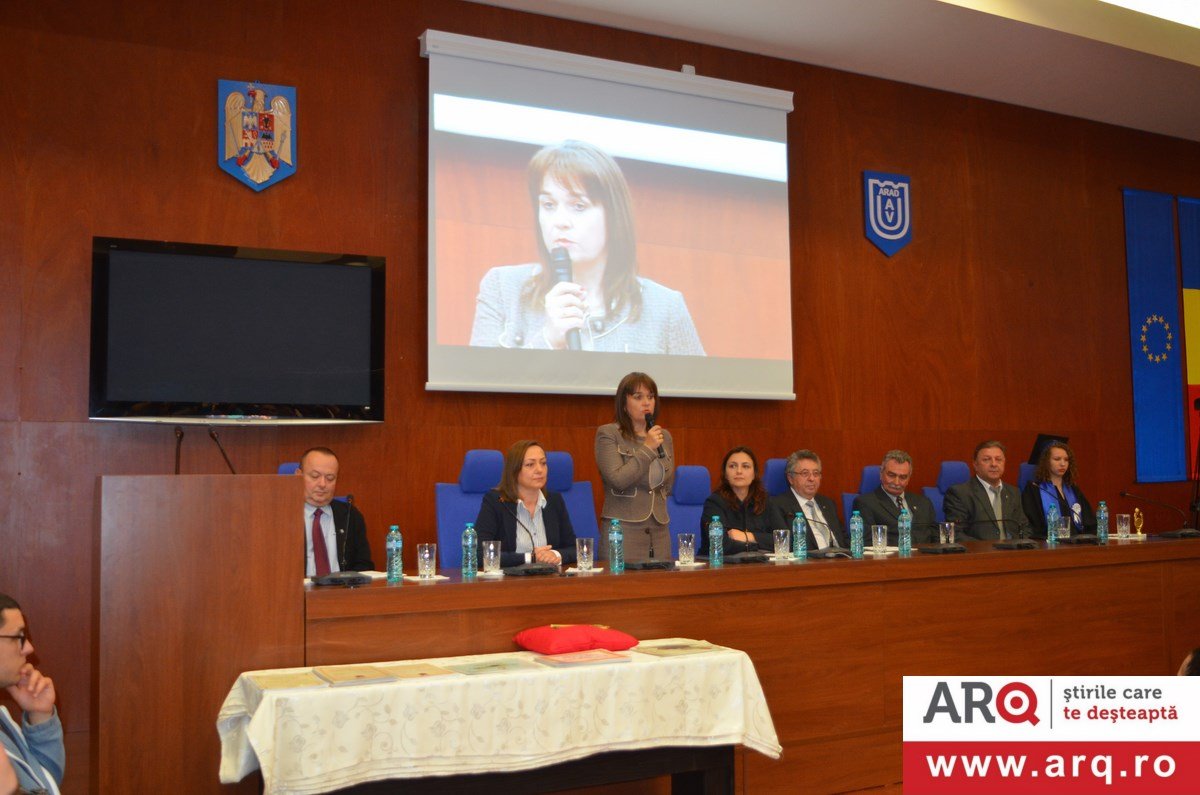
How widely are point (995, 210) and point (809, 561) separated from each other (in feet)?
14.8

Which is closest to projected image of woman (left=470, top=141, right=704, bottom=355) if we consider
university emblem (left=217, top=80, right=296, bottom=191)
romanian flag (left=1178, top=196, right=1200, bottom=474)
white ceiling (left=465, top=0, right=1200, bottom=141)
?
white ceiling (left=465, top=0, right=1200, bottom=141)

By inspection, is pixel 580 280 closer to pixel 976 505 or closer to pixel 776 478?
pixel 776 478

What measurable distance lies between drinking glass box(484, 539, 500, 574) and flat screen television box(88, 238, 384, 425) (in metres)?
1.78

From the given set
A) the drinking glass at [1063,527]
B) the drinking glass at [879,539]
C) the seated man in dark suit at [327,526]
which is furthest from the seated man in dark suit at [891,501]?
the seated man in dark suit at [327,526]

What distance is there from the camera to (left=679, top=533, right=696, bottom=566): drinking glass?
3.68 m

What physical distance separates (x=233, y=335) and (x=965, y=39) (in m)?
4.40

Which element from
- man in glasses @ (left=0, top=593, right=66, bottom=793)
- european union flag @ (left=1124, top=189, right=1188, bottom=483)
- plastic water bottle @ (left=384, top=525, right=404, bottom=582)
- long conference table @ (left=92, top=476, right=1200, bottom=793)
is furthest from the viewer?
Answer: european union flag @ (left=1124, top=189, right=1188, bottom=483)

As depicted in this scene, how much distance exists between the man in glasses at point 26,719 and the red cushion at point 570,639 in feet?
3.99

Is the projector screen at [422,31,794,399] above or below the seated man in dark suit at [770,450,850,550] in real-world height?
above

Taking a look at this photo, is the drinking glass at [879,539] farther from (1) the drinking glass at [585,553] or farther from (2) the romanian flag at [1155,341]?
(2) the romanian flag at [1155,341]

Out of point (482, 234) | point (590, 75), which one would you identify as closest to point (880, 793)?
point (482, 234)

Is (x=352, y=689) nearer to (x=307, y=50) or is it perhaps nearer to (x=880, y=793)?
(x=880, y=793)

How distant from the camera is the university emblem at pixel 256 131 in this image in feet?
16.5

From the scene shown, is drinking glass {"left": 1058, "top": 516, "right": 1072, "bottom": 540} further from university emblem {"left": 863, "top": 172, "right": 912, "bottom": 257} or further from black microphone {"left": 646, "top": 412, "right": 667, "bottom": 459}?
university emblem {"left": 863, "top": 172, "right": 912, "bottom": 257}
